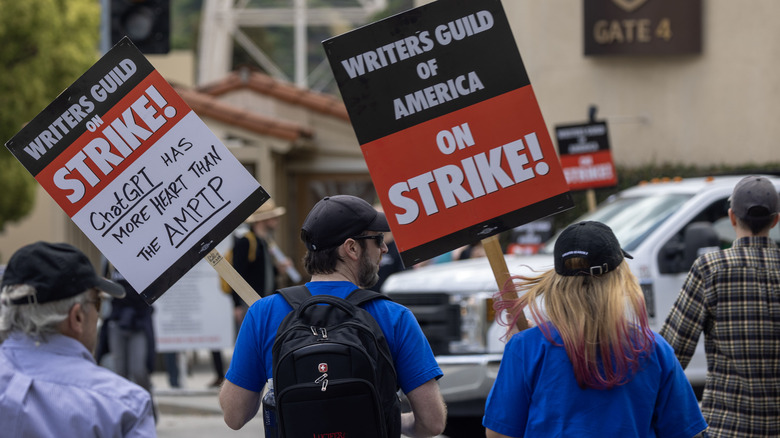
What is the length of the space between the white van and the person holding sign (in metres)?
4.20

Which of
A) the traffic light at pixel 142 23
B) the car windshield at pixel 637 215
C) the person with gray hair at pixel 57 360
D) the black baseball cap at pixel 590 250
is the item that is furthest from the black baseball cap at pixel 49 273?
the traffic light at pixel 142 23

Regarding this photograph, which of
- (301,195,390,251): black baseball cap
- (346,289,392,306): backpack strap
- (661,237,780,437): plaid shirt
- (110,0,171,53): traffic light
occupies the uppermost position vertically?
(110,0,171,53): traffic light

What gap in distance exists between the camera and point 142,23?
29.5 ft

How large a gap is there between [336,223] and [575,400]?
0.92 meters

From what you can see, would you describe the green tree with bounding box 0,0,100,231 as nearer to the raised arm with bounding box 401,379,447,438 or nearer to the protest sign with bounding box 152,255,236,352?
the protest sign with bounding box 152,255,236,352

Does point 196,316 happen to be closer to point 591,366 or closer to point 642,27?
point 642,27

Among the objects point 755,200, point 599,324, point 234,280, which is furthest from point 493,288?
point 599,324

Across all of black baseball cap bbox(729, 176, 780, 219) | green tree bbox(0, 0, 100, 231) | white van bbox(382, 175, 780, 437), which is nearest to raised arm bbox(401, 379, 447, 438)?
black baseball cap bbox(729, 176, 780, 219)

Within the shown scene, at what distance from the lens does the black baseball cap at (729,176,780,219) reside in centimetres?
439

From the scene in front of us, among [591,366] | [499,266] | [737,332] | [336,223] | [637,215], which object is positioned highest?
[336,223]

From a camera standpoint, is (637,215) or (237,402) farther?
(637,215)

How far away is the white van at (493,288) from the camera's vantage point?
25.1 feet

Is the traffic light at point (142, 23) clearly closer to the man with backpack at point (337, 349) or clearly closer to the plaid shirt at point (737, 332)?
the plaid shirt at point (737, 332)

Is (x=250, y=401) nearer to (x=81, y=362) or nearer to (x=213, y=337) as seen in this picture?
(x=81, y=362)
